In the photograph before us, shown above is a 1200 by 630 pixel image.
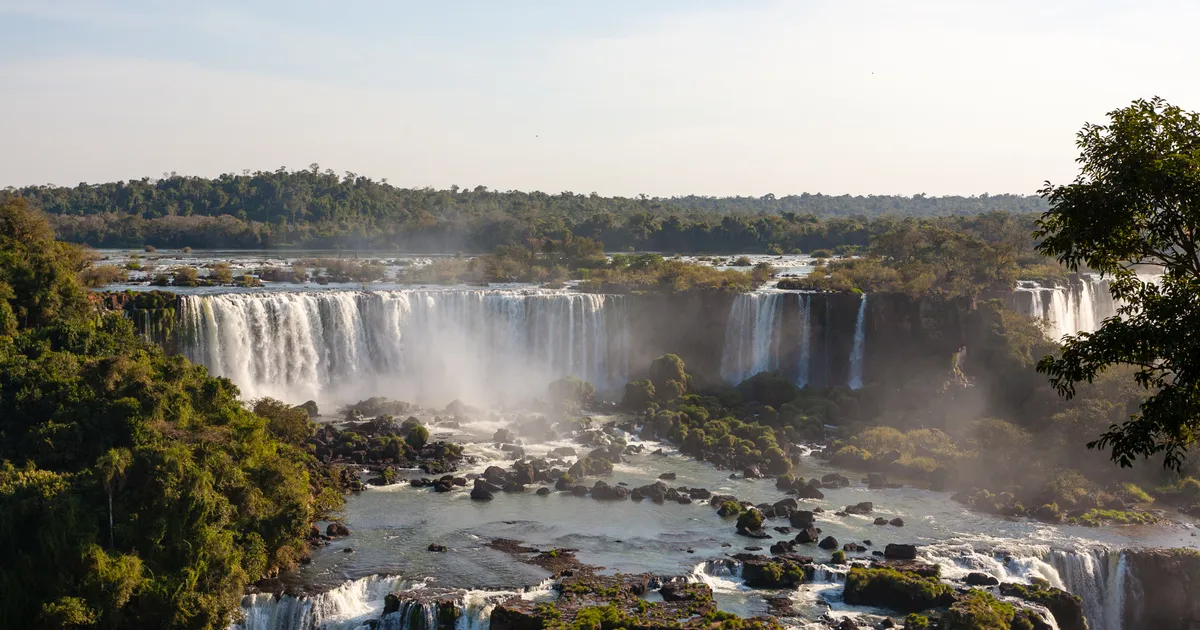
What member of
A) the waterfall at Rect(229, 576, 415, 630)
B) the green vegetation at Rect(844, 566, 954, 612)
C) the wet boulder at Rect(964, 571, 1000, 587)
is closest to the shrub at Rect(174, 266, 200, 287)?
the waterfall at Rect(229, 576, 415, 630)

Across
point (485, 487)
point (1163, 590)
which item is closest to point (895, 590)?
point (1163, 590)

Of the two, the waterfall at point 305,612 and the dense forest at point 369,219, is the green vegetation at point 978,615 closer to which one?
the waterfall at point 305,612

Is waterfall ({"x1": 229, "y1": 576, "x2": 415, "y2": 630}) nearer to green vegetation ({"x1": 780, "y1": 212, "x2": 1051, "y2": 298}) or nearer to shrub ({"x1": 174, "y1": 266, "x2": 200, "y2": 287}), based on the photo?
green vegetation ({"x1": 780, "y1": 212, "x2": 1051, "y2": 298})

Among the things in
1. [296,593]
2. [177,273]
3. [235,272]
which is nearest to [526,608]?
[296,593]

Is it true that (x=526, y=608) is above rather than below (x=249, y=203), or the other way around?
below

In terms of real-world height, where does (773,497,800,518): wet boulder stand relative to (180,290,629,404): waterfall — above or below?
below

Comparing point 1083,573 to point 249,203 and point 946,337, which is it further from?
point 249,203

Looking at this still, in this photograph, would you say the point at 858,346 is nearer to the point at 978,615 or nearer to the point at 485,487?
the point at 485,487
